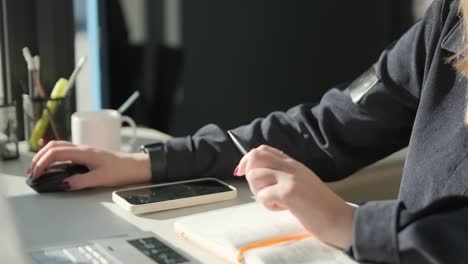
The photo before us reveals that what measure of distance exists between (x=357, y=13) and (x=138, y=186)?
903mm

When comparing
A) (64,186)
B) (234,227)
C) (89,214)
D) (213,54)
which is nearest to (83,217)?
(89,214)

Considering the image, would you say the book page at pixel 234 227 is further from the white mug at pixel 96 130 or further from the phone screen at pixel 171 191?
the white mug at pixel 96 130

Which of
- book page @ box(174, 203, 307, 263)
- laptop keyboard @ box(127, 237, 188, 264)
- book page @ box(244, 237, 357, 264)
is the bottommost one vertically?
laptop keyboard @ box(127, 237, 188, 264)

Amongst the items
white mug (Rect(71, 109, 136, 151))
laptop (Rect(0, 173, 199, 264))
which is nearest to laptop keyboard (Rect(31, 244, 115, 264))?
laptop (Rect(0, 173, 199, 264))

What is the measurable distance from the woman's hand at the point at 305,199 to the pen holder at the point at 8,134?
0.62 metres

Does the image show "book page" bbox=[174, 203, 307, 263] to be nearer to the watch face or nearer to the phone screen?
the phone screen

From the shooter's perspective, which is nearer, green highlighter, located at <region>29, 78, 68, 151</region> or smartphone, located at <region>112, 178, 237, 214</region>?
smartphone, located at <region>112, 178, 237, 214</region>

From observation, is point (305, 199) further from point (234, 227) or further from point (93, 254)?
point (93, 254)

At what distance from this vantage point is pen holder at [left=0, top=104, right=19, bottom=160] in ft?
4.58

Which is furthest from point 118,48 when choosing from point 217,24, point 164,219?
point 164,219

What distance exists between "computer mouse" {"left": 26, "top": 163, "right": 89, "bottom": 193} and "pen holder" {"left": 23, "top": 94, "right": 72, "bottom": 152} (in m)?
0.23

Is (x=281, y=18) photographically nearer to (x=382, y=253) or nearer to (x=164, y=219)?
(x=164, y=219)

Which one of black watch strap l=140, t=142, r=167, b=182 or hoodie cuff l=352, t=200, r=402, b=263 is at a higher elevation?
hoodie cuff l=352, t=200, r=402, b=263

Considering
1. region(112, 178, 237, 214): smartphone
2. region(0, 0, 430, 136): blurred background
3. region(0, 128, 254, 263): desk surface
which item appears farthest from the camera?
region(0, 0, 430, 136): blurred background
